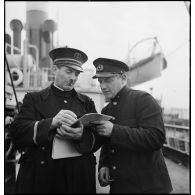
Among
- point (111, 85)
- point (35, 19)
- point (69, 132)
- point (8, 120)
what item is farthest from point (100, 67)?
point (35, 19)

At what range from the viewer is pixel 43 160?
1882mm

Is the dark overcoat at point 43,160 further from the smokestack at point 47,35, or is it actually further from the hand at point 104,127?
the smokestack at point 47,35

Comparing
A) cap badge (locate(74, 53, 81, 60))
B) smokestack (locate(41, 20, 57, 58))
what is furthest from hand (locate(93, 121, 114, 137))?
smokestack (locate(41, 20, 57, 58))

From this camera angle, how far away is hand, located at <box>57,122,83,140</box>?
63.8 inches

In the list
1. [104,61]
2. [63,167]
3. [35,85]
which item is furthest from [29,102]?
[35,85]

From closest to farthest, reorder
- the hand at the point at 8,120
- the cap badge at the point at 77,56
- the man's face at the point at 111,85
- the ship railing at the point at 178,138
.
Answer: the man's face at the point at 111,85 → the cap badge at the point at 77,56 → the hand at the point at 8,120 → the ship railing at the point at 178,138

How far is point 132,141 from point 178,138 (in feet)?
22.9

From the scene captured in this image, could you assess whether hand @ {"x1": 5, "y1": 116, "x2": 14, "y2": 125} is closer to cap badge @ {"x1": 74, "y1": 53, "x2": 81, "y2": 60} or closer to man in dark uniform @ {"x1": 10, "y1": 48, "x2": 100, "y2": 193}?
man in dark uniform @ {"x1": 10, "y1": 48, "x2": 100, "y2": 193}

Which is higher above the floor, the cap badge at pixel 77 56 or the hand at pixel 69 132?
the cap badge at pixel 77 56

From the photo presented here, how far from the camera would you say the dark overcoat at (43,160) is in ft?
5.80

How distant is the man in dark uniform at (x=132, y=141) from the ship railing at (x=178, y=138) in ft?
19.7

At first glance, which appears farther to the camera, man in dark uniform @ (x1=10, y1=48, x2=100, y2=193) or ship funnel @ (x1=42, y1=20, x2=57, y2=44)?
ship funnel @ (x1=42, y1=20, x2=57, y2=44)

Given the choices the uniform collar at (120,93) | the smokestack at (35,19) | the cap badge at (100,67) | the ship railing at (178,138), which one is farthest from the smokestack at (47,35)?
the uniform collar at (120,93)
